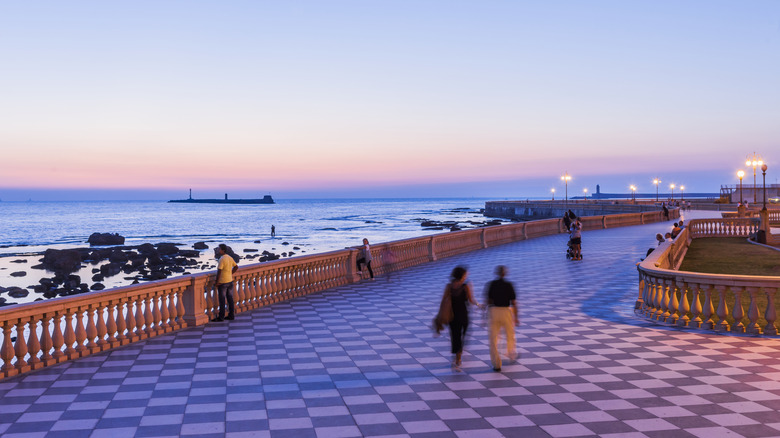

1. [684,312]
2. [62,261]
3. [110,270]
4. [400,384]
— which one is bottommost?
[110,270]

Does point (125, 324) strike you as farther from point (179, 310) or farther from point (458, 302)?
point (458, 302)

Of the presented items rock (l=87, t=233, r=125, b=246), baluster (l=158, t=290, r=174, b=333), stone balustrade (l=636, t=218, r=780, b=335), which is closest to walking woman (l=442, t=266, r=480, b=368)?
stone balustrade (l=636, t=218, r=780, b=335)

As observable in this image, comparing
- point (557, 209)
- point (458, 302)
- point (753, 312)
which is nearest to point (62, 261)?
point (458, 302)

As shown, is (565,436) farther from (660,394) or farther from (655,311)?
(655,311)

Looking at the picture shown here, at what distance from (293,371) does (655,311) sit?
7.81 meters

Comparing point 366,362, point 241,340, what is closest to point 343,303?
point 241,340

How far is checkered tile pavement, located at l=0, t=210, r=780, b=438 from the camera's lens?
688 centimetres

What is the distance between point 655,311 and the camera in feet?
42.9

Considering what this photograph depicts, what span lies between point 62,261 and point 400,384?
49.0 meters

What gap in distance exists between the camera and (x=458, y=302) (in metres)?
9.58

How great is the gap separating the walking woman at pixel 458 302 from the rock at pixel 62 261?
4660 cm

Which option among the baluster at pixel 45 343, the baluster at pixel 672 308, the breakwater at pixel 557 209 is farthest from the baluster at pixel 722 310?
the breakwater at pixel 557 209

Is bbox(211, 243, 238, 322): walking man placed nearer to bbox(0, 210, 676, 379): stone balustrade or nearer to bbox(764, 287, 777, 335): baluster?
bbox(0, 210, 676, 379): stone balustrade

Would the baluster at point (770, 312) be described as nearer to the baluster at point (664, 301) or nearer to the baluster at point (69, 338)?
the baluster at point (664, 301)
